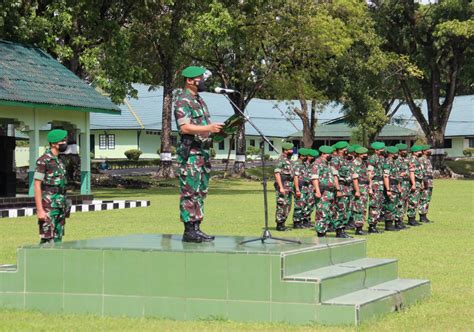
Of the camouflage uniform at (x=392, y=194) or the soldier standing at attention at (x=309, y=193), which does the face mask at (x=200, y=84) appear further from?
the camouflage uniform at (x=392, y=194)

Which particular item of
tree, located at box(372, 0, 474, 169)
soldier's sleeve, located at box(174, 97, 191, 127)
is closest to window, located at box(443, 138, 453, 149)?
tree, located at box(372, 0, 474, 169)

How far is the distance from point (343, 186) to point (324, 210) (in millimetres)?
932

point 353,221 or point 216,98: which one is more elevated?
point 216,98

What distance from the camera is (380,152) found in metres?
18.0

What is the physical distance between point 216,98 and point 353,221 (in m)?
58.7

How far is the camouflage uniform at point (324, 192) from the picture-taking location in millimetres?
15602

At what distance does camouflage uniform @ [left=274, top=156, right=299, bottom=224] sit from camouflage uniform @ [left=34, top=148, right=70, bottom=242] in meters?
7.68

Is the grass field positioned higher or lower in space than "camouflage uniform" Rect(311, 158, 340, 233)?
lower

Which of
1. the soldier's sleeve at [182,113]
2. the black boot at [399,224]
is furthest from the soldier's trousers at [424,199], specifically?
the soldier's sleeve at [182,113]

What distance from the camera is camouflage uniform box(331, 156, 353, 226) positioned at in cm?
1620

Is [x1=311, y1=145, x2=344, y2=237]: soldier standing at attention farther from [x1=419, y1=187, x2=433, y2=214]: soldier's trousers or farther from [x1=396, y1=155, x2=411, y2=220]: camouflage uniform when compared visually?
[x1=419, y1=187, x2=433, y2=214]: soldier's trousers

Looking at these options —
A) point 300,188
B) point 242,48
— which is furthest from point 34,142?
point 242,48

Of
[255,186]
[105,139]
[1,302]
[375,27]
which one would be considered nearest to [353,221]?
[1,302]

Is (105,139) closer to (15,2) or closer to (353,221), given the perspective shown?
(15,2)
